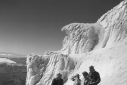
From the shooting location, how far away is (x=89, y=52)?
12938mm

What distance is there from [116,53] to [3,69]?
24430 millimetres

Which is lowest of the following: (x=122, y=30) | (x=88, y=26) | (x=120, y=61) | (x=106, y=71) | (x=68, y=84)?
(x=68, y=84)

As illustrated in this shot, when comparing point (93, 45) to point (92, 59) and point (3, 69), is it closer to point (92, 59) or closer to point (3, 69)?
point (92, 59)

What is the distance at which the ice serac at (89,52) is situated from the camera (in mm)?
10391

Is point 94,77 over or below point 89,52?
below

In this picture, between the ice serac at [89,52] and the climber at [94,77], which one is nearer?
the climber at [94,77]

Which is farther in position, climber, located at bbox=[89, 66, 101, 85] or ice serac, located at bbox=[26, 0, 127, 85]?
ice serac, located at bbox=[26, 0, 127, 85]

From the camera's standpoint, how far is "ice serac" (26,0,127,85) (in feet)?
34.1

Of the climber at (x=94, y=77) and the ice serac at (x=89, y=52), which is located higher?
the ice serac at (x=89, y=52)

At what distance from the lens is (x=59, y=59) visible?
13.5 meters

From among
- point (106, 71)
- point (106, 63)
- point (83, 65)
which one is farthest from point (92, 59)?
point (106, 71)

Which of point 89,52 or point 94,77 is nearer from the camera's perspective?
point 94,77

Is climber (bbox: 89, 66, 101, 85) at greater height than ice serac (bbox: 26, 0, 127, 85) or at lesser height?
lesser

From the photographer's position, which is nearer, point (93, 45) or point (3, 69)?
point (93, 45)
